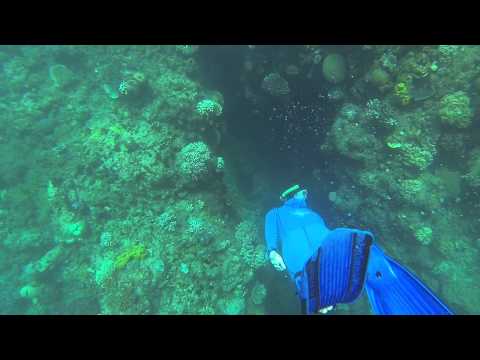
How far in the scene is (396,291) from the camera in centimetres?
178

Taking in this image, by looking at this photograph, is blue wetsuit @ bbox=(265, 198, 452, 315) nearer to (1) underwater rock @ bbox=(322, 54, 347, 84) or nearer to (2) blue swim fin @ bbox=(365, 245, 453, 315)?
(2) blue swim fin @ bbox=(365, 245, 453, 315)

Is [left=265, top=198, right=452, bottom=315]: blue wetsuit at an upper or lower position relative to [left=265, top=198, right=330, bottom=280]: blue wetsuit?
upper

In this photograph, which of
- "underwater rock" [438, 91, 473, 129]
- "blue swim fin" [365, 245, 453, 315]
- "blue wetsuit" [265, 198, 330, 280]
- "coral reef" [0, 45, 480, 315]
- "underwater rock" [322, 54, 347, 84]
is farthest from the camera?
"underwater rock" [322, 54, 347, 84]

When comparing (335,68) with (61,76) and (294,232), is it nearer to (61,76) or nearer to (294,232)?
(294,232)

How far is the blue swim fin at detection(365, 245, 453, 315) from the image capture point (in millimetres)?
1617

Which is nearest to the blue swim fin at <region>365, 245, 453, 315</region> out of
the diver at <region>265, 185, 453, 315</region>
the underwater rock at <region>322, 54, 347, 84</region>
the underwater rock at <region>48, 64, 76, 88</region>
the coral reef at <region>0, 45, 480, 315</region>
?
the diver at <region>265, 185, 453, 315</region>

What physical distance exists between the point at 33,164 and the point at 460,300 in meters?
12.7

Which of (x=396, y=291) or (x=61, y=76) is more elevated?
(x=61, y=76)

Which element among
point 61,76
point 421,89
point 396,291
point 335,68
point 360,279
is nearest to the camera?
point 396,291

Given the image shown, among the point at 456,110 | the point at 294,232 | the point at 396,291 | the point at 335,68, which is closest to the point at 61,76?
the point at 335,68

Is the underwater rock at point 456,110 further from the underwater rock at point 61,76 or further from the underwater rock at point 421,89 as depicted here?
the underwater rock at point 61,76
